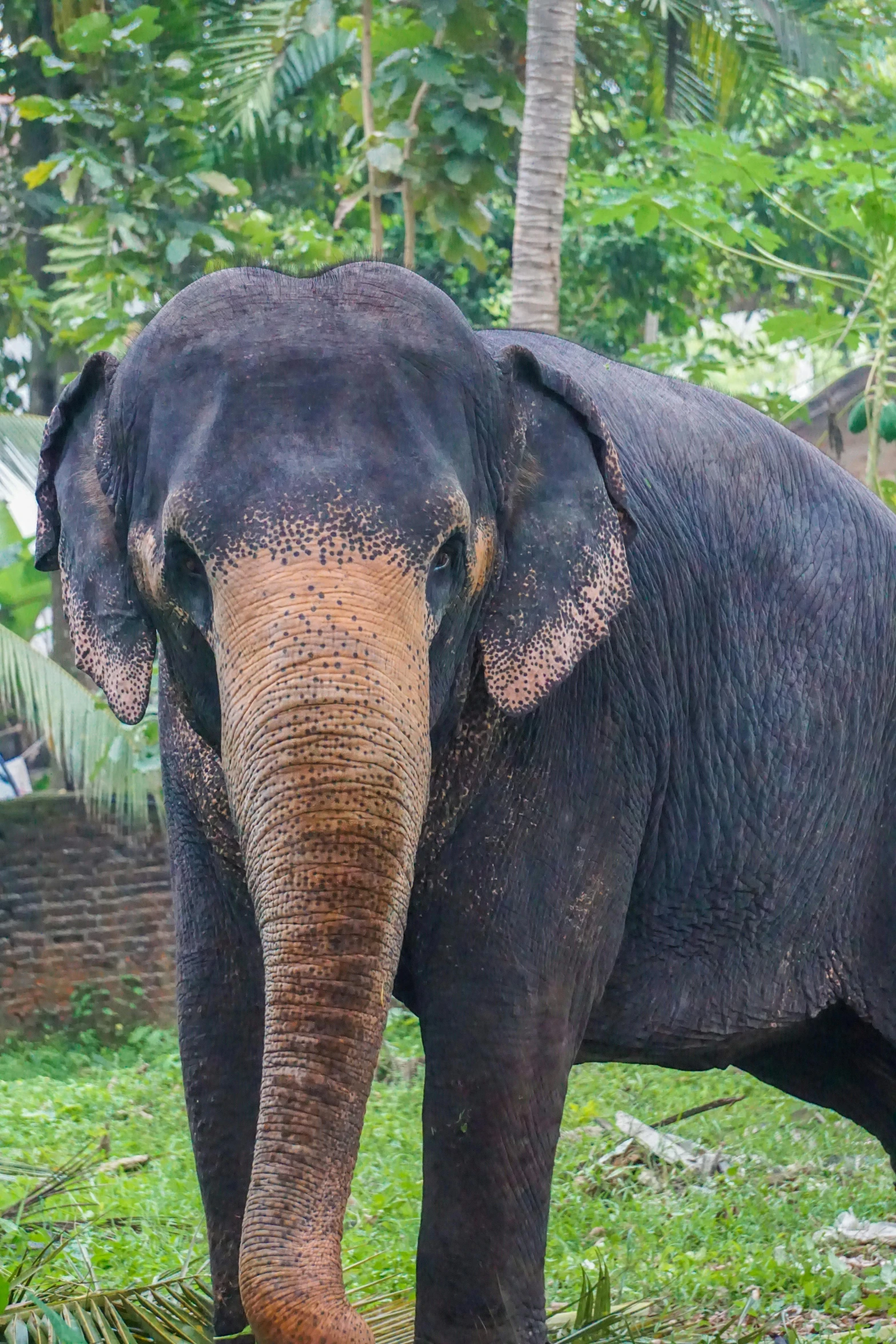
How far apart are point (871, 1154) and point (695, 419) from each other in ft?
9.65

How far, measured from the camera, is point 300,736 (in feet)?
6.24

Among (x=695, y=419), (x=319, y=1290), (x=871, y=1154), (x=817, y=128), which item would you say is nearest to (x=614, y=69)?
(x=817, y=128)

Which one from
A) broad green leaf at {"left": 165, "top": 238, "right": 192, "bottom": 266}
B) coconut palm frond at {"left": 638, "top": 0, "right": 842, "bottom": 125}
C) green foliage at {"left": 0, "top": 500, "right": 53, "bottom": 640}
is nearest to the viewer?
broad green leaf at {"left": 165, "top": 238, "right": 192, "bottom": 266}

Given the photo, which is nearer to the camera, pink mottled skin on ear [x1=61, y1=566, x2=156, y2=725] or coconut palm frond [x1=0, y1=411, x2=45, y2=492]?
pink mottled skin on ear [x1=61, y1=566, x2=156, y2=725]

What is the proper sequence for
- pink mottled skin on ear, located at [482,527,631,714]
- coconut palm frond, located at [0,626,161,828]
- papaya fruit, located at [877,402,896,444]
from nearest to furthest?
pink mottled skin on ear, located at [482,527,631,714] < papaya fruit, located at [877,402,896,444] < coconut palm frond, located at [0,626,161,828]

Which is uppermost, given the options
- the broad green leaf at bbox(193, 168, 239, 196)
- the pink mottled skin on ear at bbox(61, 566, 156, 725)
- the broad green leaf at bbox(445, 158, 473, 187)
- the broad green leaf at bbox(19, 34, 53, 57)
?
the pink mottled skin on ear at bbox(61, 566, 156, 725)

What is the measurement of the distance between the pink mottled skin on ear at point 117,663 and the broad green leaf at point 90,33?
5032 millimetres

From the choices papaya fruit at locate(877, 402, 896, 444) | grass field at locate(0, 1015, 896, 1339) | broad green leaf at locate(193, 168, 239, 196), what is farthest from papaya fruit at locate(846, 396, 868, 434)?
broad green leaf at locate(193, 168, 239, 196)

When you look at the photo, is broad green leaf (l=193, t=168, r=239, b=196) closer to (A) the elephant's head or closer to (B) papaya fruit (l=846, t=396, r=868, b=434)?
(B) papaya fruit (l=846, t=396, r=868, b=434)

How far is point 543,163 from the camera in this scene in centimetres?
610

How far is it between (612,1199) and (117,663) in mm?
2783

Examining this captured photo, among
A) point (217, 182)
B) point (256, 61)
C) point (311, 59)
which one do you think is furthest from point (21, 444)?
point (311, 59)

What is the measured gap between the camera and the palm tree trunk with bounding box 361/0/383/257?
20.3 feet

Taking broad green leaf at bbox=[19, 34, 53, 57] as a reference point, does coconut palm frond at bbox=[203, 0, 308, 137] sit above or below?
below
